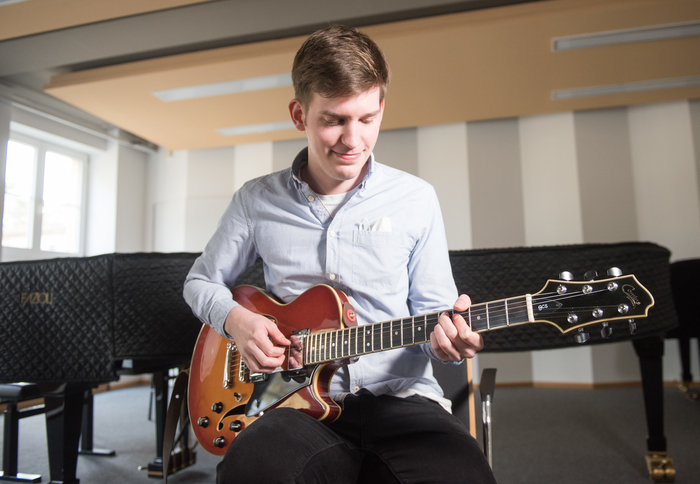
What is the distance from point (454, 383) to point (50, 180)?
18.6 ft

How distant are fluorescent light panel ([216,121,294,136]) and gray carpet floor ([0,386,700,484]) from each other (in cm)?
306

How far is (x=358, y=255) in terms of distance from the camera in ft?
4.08

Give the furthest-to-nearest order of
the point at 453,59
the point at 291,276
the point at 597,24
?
the point at 453,59 < the point at 597,24 < the point at 291,276

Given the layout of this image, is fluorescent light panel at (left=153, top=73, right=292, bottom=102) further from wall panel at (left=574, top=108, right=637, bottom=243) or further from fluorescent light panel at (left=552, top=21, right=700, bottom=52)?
wall panel at (left=574, top=108, right=637, bottom=243)

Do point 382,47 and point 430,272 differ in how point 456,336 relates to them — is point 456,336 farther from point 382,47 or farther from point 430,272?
point 382,47

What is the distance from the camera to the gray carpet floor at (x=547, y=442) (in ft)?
7.67

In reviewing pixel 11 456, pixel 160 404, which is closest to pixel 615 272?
pixel 160 404

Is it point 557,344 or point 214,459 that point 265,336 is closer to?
point 557,344

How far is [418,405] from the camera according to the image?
3.59 ft

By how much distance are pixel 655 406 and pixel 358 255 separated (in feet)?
5.88

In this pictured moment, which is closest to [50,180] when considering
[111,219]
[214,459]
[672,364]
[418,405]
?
[111,219]

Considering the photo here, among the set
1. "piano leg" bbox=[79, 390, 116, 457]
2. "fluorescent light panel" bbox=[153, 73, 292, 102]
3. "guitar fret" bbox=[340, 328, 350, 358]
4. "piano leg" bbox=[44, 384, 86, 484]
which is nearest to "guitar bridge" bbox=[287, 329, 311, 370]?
"guitar fret" bbox=[340, 328, 350, 358]

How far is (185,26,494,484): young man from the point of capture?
0.94 metres

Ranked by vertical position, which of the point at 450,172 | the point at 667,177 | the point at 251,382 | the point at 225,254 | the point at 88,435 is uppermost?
the point at 450,172
